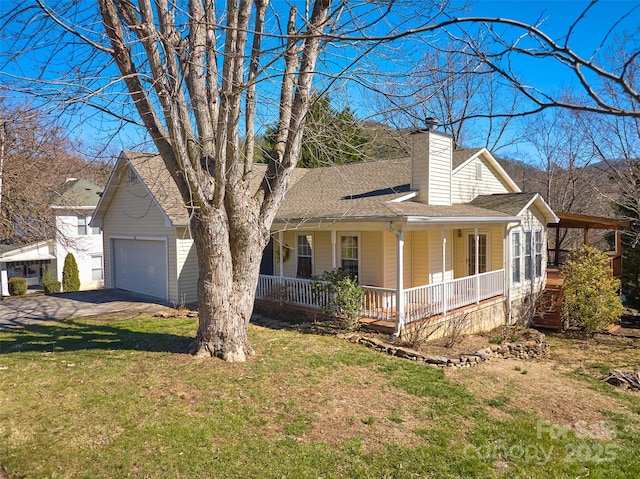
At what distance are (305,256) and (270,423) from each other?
350 inches

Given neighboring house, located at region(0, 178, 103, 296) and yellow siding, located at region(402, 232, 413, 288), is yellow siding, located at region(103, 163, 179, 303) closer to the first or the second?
yellow siding, located at region(402, 232, 413, 288)

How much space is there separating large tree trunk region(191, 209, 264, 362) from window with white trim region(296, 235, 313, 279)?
20.8ft

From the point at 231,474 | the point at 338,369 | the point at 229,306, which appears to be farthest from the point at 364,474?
the point at 229,306

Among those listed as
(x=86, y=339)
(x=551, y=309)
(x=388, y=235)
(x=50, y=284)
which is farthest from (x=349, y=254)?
(x=50, y=284)

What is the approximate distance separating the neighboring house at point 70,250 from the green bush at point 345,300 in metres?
18.3

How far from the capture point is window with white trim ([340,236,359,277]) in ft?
43.1

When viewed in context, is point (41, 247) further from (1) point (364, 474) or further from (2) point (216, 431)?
(1) point (364, 474)

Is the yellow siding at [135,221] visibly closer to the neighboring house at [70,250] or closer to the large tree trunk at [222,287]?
the large tree trunk at [222,287]

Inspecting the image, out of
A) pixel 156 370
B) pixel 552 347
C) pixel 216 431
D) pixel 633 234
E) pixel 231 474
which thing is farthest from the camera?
pixel 633 234

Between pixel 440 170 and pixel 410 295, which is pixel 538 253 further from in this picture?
pixel 410 295

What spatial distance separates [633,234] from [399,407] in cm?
1640

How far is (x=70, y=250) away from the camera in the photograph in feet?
87.5

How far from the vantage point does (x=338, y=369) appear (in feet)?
25.1

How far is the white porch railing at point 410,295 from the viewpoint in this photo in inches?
428
